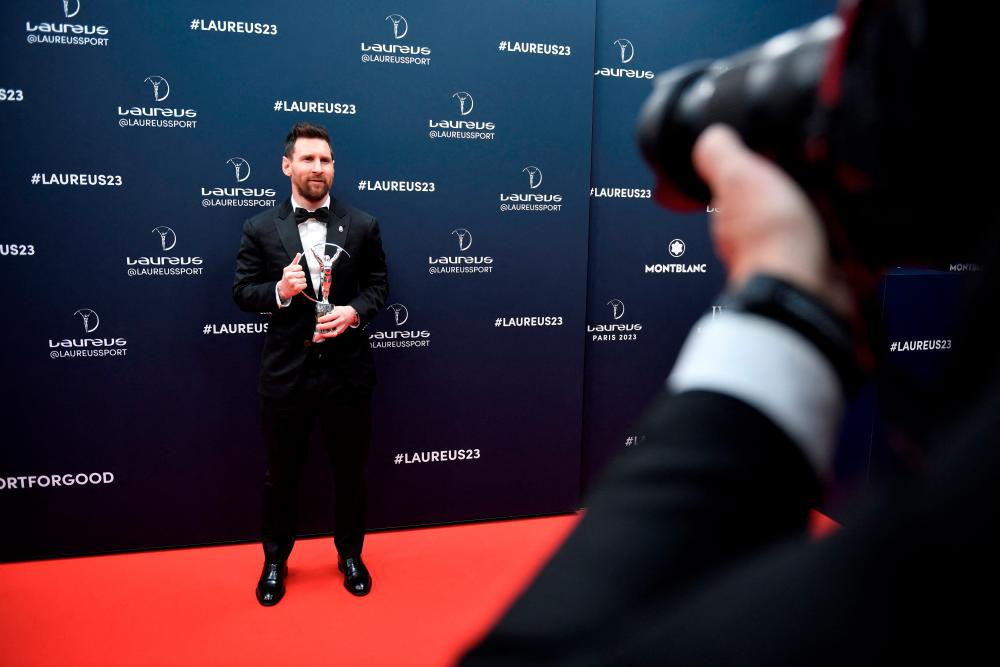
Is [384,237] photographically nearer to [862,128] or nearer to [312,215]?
[312,215]

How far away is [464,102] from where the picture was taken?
286 cm

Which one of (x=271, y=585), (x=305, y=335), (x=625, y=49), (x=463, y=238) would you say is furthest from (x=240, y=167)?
(x=625, y=49)

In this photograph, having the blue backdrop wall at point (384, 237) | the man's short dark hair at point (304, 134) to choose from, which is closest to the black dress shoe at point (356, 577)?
the blue backdrop wall at point (384, 237)

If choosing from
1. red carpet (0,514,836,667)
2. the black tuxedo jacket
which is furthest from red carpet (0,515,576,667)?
the black tuxedo jacket

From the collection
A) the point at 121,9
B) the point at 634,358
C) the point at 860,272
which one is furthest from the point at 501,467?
the point at 860,272

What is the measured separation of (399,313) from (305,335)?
53 centimetres

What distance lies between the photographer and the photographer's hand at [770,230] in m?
0.36

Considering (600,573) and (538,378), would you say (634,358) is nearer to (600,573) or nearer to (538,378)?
(538,378)

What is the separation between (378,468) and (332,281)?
0.91 meters

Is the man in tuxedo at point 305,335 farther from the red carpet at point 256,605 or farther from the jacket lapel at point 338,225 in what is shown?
the red carpet at point 256,605

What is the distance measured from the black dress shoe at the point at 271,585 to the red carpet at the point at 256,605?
32mm

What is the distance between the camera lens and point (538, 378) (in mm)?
3100

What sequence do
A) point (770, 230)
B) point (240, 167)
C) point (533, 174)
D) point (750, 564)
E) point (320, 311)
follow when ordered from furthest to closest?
1. point (533, 174)
2. point (240, 167)
3. point (320, 311)
4. point (770, 230)
5. point (750, 564)

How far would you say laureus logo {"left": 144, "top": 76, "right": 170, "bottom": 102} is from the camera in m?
2.55
